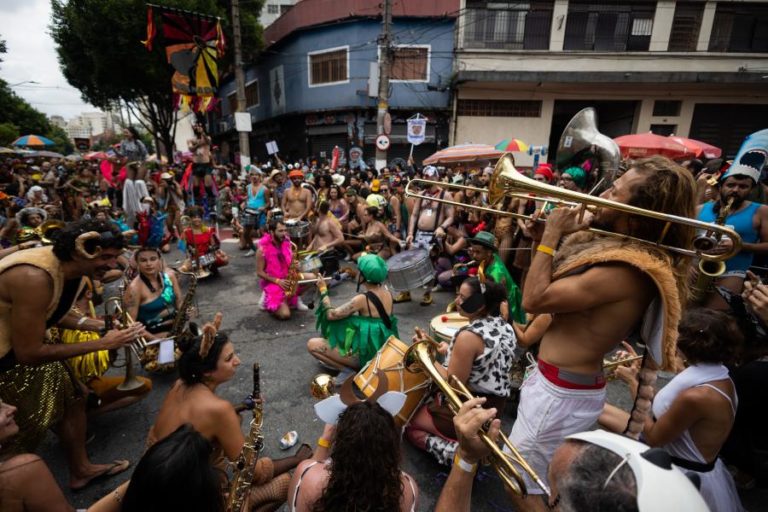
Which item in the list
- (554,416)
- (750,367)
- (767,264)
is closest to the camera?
(554,416)

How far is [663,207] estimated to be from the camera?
1674 mm

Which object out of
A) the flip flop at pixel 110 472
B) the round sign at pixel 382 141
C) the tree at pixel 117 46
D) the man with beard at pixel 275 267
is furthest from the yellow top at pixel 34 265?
the tree at pixel 117 46

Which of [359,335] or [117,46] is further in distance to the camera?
[117,46]

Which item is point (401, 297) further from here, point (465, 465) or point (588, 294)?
point (465, 465)

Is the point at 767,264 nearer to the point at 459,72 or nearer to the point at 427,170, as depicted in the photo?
the point at 427,170

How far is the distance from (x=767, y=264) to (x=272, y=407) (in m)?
5.75

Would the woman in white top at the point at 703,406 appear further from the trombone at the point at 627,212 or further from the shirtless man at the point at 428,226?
the shirtless man at the point at 428,226

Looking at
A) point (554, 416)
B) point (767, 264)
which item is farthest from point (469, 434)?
point (767, 264)

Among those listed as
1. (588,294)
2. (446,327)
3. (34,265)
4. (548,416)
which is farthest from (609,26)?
(34,265)

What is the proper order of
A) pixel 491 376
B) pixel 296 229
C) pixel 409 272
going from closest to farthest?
pixel 491 376 → pixel 409 272 → pixel 296 229

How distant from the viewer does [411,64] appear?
19.3 m

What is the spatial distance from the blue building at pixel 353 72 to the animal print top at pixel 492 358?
17442 mm

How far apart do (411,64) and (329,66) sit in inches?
192

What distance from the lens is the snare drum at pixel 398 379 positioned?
8.70 feet
